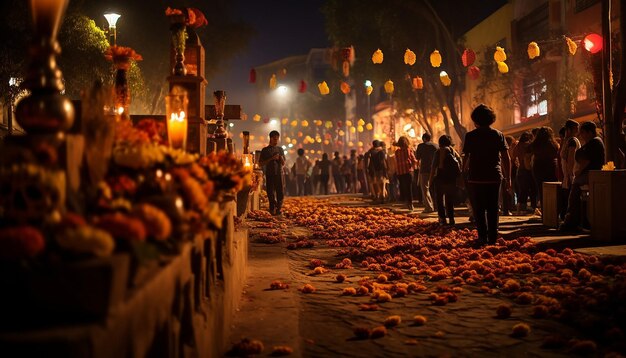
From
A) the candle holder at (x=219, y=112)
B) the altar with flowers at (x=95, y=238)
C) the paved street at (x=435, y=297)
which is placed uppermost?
the candle holder at (x=219, y=112)

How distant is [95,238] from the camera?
2.34 m

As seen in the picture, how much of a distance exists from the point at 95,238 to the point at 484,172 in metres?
7.95

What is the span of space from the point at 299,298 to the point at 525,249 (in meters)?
3.94

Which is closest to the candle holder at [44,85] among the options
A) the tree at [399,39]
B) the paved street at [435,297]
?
the paved street at [435,297]

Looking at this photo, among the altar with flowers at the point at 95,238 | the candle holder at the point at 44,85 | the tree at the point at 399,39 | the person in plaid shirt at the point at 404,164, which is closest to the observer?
the altar with flowers at the point at 95,238

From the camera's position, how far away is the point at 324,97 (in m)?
79.2

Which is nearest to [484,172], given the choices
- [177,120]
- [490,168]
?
[490,168]

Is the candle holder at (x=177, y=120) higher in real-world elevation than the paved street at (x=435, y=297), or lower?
higher

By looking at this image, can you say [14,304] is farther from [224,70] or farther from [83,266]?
[224,70]

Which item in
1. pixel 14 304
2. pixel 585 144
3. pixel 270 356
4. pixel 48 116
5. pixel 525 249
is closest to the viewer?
pixel 14 304

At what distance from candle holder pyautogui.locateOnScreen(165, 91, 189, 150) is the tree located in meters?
26.0

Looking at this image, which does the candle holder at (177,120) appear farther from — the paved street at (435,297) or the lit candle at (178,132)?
the paved street at (435,297)

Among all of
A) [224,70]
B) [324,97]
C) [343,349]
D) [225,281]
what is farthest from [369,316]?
[324,97]

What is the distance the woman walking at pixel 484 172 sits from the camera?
31.3 ft
